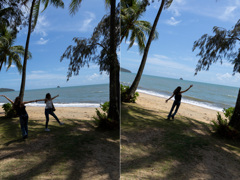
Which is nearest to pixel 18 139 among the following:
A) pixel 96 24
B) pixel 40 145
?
pixel 40 145

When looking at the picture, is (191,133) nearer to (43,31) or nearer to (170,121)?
(170,121)

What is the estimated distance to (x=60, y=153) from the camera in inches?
113

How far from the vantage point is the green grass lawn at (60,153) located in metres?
2.15

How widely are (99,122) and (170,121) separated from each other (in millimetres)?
2292

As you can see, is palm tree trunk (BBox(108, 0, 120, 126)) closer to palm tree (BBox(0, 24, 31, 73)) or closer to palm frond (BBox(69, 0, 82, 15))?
palm frond (BBox(69, 0, 82, 15))

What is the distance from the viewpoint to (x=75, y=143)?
3314 millimetres

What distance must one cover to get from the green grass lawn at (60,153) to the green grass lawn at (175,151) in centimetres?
59

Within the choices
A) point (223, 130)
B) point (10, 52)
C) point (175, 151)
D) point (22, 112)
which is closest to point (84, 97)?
point (10, 52)

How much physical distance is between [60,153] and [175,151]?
2004 mm

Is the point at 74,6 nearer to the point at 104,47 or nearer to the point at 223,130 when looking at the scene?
the point at 104,47

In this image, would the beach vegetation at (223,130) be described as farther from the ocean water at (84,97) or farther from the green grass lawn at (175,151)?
the ocean water at (84,97)

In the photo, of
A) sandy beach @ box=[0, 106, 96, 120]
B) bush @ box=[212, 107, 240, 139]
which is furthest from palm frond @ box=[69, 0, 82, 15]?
bush @ box=[212, 107, 240, 139]

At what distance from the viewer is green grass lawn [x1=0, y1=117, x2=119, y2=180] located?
7.04ft

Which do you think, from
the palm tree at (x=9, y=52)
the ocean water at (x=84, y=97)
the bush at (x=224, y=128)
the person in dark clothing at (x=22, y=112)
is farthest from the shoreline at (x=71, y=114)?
the bush at (x=224, y=128)
